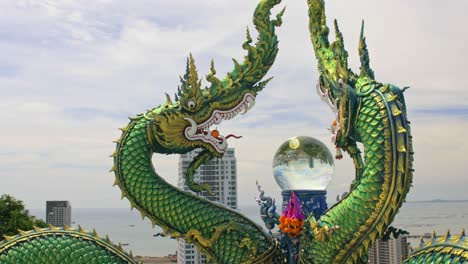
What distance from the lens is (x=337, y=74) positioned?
5.91m

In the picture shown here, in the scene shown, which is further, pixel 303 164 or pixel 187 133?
pixel 187 133

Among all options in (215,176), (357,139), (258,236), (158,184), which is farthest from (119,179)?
(215,176)

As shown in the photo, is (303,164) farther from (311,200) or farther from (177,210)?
(177,210)

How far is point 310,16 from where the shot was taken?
6559 millimetres

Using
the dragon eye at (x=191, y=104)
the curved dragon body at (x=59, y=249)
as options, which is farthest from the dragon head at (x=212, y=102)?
the curved dragon body at (x=59, y=249)

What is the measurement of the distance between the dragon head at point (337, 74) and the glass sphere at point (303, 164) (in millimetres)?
253

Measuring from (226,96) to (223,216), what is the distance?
141 centimetres

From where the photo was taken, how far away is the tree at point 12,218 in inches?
521

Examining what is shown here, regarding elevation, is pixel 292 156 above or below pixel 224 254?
above

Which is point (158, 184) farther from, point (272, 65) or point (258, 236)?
point (272, 65)

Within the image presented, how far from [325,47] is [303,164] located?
134 centimetres

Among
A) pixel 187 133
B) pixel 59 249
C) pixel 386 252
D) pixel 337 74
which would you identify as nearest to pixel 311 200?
pixel 337 74

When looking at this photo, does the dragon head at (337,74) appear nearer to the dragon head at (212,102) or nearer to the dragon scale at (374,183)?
the dragon scale at (374,183)

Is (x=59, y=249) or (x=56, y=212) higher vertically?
(x=59, y=249)
